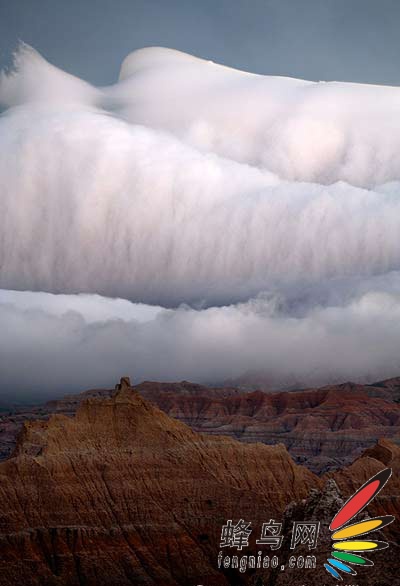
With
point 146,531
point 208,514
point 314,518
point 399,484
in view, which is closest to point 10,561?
point 146,531

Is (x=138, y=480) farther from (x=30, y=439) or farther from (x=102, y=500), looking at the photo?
(x=30, y=439)

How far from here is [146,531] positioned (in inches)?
6531

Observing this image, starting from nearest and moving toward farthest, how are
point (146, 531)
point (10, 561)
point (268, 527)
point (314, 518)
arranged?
point (314, 518)
point (268, 527)
point (10, 561)
point (146, 531)

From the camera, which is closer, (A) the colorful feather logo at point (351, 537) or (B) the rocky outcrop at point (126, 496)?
(A) the colorful feather logo at point (351, 537)

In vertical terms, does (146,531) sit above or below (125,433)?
below

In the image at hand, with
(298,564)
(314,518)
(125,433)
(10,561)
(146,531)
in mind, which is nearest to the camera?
(298,564)

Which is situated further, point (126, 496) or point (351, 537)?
point (126, 496)

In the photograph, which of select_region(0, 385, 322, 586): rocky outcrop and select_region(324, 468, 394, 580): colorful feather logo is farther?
select_region(0, 385, 322, 586): rocky outcrop

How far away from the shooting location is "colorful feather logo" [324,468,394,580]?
9352 centimetres

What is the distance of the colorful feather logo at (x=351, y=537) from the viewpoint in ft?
307

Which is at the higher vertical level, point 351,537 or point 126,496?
point 351,537

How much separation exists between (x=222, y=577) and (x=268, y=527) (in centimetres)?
2776

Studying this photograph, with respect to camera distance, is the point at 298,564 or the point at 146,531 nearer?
the point at 298,564

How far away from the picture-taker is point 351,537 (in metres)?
98.5
